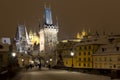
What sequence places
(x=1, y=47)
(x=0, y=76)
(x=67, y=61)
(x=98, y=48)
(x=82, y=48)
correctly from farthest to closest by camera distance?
(x=67, y=61) < (x=82, y=48) < (x=98, y=48) < (x=1, y=47) < (x=0, y=76)

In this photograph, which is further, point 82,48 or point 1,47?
point 82,48

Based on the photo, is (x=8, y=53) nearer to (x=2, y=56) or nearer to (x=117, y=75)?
(x=2, y=56)

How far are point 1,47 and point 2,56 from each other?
8.49 ft

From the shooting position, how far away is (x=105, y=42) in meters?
116

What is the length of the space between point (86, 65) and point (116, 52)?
18.2 metres

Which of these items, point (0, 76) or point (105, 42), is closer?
point (0, 76)

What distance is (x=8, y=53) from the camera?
318ft

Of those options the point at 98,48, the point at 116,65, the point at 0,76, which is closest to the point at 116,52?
the point at 116,65

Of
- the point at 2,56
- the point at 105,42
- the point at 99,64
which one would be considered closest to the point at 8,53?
the point at 2,56

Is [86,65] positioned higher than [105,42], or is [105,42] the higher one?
[105,42]

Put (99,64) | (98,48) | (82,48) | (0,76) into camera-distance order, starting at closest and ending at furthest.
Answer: (0,76), (99,64), (98,48), (82,48)

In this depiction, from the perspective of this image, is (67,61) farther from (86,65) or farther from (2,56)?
(2,56)

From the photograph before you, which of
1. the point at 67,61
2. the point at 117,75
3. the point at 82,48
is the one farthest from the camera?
the point at 67,61

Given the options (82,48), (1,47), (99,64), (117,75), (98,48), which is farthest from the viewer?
(82,48)
